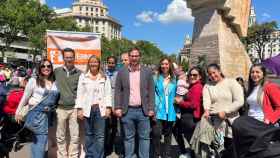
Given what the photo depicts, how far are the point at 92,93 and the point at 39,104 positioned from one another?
817mm

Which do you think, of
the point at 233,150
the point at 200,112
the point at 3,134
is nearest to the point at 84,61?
the point at 3,134

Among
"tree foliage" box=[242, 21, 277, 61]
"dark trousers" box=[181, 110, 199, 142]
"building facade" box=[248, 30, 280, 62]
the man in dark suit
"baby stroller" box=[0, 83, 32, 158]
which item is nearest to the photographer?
the man in dark suit

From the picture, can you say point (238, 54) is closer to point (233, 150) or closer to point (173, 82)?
point (173, 82)

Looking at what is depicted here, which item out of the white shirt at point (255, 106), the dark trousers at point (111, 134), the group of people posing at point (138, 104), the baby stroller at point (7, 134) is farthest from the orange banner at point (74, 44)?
the white shirt at point (255, 106)

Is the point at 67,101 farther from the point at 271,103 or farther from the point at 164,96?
the point at 271,103

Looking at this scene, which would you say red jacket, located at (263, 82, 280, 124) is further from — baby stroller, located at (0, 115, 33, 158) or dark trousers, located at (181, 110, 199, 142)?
baby stroller, located at (0, 115, 33, 158)

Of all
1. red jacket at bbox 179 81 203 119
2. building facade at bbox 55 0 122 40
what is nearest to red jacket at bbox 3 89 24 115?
red jacket at bbox 179 81 203 119

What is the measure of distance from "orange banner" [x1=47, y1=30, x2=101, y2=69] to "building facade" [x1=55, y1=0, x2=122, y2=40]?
12618 centimetres

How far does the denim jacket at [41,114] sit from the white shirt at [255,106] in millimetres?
2853

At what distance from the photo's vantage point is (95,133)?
20.0ft

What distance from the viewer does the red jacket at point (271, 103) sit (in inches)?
197

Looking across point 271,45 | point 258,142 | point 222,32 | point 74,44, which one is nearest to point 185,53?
point 271,45

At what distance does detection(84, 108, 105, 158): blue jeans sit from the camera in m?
6.05

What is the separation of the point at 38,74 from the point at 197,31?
378 inches
